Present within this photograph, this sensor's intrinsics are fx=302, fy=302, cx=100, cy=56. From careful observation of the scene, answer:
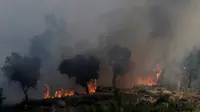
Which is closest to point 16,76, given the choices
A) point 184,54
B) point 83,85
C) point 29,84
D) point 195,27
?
point 29,84

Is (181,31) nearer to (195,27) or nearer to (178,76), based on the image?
(195,27)

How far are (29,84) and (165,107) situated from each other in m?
23.5

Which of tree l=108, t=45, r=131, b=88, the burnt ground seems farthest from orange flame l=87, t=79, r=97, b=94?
the burnt ground

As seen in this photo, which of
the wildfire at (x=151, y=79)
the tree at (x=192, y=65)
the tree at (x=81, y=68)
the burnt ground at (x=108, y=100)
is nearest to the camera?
the burnt ground at (x=108, y=100)

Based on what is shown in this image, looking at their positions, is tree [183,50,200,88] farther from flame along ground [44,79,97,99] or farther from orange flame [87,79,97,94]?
flame along ground [44,79,97,99]

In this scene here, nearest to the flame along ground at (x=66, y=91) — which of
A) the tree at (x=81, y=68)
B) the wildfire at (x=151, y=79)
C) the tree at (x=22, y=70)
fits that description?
the tree at (x=81, y=68)

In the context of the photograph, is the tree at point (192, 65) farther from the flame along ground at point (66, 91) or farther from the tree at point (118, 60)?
the flame along ground at point (66, 91)

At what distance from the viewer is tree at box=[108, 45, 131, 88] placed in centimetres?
4509

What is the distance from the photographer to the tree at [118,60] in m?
45.1

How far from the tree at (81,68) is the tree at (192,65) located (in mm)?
13887

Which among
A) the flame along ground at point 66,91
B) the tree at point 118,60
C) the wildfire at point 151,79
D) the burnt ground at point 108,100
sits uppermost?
the tree at point 118,60

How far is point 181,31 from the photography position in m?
50.3

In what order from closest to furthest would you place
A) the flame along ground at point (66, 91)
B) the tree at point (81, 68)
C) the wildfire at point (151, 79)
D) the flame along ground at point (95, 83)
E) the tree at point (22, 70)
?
the tree at point (22, 70)
the tree at point (81, 68)
the flame along ground at point (66, 91)
the flame along ground at point (95, 83)
the wildfire at point (151, 79)

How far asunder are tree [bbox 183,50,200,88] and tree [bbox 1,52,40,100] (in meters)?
22.3
